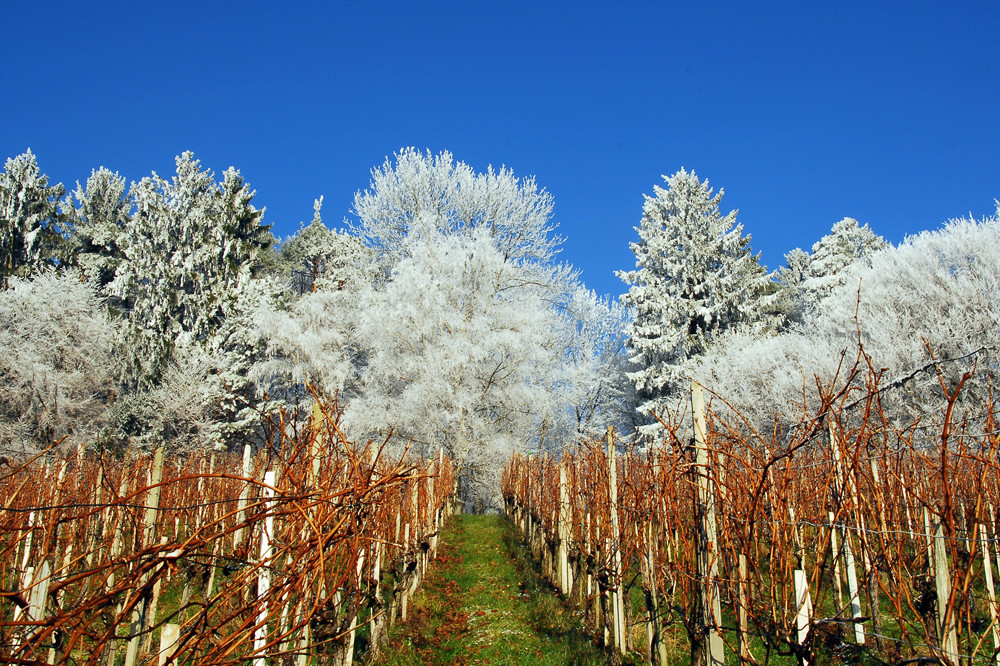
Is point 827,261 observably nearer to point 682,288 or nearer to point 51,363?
point 682,288

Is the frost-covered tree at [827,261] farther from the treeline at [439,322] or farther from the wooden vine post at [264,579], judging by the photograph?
the wooden vine post at [264,579]

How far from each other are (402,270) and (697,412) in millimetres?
19101

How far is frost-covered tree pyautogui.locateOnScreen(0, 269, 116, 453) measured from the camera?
68.6 ft

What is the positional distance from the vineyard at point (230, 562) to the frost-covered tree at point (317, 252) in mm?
21215

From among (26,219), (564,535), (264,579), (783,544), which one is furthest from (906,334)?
(26,219)

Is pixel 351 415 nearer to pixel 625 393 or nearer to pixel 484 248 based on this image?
pixel 484 248

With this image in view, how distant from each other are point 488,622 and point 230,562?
314cm

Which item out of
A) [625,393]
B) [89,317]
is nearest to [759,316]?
[625,393]

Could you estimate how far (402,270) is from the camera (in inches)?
867

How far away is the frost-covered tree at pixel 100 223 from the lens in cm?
2822

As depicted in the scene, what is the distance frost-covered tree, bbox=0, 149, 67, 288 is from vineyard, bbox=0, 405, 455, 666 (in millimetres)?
22272

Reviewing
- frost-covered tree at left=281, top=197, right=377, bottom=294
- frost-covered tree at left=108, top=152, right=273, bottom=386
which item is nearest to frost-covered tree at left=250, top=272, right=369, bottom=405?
frost-covered tree at left=108, top=152, right=273, bottom=386

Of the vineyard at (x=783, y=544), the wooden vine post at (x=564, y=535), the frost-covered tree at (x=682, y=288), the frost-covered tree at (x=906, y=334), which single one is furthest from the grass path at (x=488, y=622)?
the frost-covered tree at (x=682, y=288)

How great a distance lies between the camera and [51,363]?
73.2 feet
